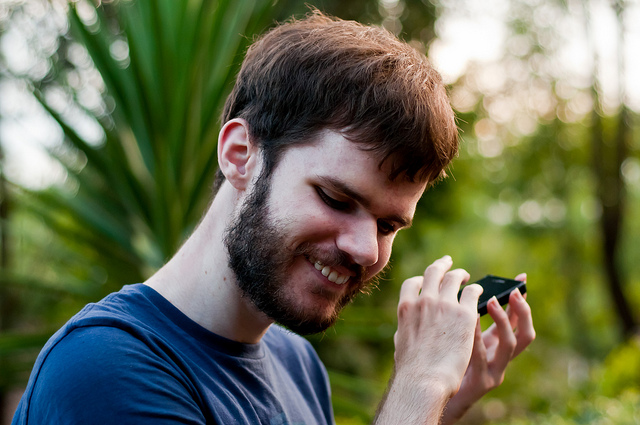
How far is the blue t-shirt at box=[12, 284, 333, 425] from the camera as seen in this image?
1.04 metres

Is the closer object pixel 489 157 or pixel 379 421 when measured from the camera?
pixel 379 421

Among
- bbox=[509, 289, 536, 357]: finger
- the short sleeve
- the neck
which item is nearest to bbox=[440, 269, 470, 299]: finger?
bbox=[509, 289, 536, 357]: finger

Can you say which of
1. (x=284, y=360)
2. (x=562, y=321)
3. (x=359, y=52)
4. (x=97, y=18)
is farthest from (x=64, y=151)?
(x=562, y=321)

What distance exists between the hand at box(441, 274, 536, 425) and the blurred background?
1.51ft

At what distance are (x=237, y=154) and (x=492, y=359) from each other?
40.1 inches

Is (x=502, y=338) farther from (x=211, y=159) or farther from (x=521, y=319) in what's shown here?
(x=211, y=159)

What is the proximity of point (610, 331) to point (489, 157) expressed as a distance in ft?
22.5

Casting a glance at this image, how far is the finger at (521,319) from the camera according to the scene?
1695mm

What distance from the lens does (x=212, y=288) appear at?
1390 mm

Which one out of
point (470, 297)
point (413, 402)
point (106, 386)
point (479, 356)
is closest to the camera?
point (106, 386)

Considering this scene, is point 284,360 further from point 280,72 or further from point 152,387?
point 280,72

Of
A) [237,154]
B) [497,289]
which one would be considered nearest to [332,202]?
[237,154]

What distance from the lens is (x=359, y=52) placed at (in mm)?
1413

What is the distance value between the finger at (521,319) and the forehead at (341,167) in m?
0.59
